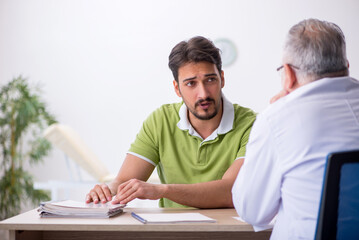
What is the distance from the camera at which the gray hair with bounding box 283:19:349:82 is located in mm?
1146

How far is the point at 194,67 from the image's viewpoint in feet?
6.28

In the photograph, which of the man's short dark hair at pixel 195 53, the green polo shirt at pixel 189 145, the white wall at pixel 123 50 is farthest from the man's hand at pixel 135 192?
the white wall at pixel 123 50

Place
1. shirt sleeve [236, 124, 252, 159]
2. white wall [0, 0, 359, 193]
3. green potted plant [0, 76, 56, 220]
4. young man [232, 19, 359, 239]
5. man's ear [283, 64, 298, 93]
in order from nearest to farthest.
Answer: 1. young man [232, 19, 359, 239]
2. man's ear [283, 64, 298, 93]
3. shirt sleeve [236, 124, 252, 159]
4. green potted plant [0, 76, 56, 220]
5. white wall [0, 0, 359, 193]

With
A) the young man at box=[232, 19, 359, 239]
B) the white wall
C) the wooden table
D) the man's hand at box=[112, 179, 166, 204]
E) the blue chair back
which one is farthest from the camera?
the white wall

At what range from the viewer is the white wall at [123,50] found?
213 inches

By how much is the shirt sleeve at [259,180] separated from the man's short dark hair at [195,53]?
78 cm

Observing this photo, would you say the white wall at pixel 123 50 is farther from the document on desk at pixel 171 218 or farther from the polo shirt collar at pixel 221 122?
the document on desk at pixel 171 218

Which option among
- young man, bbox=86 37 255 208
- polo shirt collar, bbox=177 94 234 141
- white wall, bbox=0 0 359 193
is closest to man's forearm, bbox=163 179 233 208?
young man, bbox=86 37 255 208

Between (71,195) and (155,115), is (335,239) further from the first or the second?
(71,195)

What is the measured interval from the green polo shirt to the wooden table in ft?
1.07

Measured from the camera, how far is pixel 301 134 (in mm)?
1061

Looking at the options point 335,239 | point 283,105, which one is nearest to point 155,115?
point 283,105

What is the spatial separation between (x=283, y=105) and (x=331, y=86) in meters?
0.13

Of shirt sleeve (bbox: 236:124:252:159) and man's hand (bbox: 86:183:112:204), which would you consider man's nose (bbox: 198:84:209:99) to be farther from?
man's hand (bbox: 86:183:112:204)
